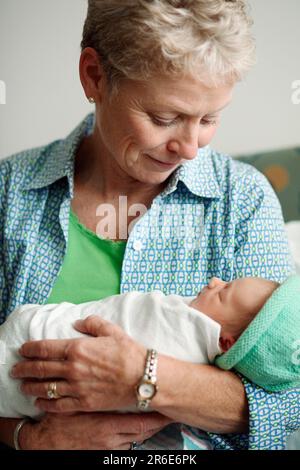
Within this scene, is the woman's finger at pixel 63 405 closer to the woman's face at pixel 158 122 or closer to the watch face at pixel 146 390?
the watch face at pixel 146 390

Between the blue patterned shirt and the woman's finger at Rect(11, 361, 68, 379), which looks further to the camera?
the blue patterned shirt

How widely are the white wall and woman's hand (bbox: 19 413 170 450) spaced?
130 cm

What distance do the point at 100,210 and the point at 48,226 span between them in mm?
155

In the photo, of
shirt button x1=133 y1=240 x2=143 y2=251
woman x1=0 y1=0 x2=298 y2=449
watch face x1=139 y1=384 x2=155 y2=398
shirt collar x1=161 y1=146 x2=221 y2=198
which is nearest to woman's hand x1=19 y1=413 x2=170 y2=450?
woman x1=0 y1=0 x2=298 y2=449

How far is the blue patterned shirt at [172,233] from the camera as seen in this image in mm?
1542

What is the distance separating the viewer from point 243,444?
1.41 metres

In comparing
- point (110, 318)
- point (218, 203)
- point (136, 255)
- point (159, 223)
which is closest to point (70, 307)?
point (110, 318)

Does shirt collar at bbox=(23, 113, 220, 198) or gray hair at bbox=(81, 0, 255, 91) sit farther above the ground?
gray hair at bbox=(81, 0, 255, 91)

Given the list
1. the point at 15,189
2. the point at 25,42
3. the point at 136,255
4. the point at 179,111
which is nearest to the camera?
the point at 179,111

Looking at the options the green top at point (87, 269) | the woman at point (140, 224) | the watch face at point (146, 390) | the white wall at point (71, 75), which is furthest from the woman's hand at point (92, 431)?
the white wall at point (71, 75)

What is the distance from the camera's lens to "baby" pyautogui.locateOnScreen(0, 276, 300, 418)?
1234 millimetres

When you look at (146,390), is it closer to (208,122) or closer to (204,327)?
(204,327)

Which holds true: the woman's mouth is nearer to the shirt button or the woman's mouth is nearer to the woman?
the woman
